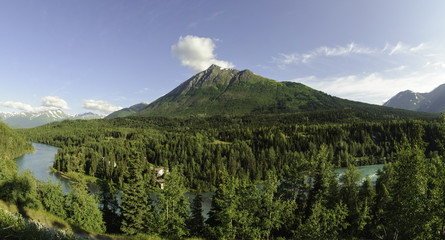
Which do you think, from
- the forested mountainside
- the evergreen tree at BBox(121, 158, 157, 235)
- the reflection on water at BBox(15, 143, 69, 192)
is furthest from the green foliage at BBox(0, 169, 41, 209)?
the reflection on water at BBox(15, 143, 69, 192)

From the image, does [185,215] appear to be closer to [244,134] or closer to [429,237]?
[429,237]

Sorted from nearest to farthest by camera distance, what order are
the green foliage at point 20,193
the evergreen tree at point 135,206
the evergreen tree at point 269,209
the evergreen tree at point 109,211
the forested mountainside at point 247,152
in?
1. the evergreen tree at point 269,209
2. the evergreen tree at point 135,206
3. the evergreen tree at point 109,211
4. the green foliage at point 20,193
5. the forested mountainside at point 247,152

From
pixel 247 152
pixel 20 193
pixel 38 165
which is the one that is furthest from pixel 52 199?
pixel 38 165

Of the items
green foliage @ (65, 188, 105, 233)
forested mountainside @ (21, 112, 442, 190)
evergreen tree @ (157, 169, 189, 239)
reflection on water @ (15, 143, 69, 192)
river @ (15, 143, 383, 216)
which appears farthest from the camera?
forested mountainside @ (21, 112, 442, 190)

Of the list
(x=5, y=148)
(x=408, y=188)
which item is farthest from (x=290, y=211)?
(x=5, y=148)

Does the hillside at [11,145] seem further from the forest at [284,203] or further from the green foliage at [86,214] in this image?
the green foliage at [86,214]

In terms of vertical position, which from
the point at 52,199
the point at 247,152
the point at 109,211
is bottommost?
the point at 247,152

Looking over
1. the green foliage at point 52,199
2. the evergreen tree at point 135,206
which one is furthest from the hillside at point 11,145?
the evergreen tree at point 135,206

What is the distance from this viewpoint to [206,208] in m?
72.4

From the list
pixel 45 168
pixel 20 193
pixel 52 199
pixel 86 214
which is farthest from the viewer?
pixel 45 168

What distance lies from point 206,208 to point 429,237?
64861mm

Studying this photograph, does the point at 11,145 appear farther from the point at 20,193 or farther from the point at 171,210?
the point at 171,210

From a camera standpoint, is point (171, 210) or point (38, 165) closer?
point (171, 210)

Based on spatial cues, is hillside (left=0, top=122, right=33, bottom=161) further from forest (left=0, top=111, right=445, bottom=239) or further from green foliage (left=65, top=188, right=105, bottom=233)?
green foliage (left=65, top=188, right=105, bottom=233)
